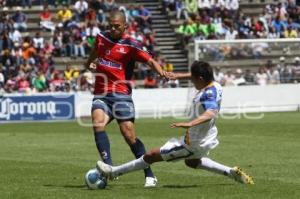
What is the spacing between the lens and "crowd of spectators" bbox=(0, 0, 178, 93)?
124ft

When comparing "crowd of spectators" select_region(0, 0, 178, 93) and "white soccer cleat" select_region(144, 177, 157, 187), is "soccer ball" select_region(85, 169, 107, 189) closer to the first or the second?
"white soccer cleat" select_region(144, 177, 157, 187)

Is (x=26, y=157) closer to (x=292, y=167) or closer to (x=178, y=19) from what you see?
(x=292, y=167)

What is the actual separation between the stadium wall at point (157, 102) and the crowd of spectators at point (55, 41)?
1408mm

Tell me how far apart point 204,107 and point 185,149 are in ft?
2.06

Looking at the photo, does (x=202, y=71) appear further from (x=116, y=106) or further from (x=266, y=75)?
(x=266, y=75)

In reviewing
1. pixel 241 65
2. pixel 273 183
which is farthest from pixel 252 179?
pixel 241 65

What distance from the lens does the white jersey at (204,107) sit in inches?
472

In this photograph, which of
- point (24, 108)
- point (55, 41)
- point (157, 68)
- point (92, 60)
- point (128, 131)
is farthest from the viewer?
point (55, 41)

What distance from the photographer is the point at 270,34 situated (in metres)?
47.0

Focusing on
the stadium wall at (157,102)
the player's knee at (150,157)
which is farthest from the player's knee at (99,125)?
the stadium wall at (157,102)

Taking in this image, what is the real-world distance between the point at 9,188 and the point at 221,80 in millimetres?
27501

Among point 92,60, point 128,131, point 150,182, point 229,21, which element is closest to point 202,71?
point 128,131

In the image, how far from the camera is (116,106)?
1309 cm

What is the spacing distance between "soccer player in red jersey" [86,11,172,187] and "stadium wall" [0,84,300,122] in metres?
21.2
